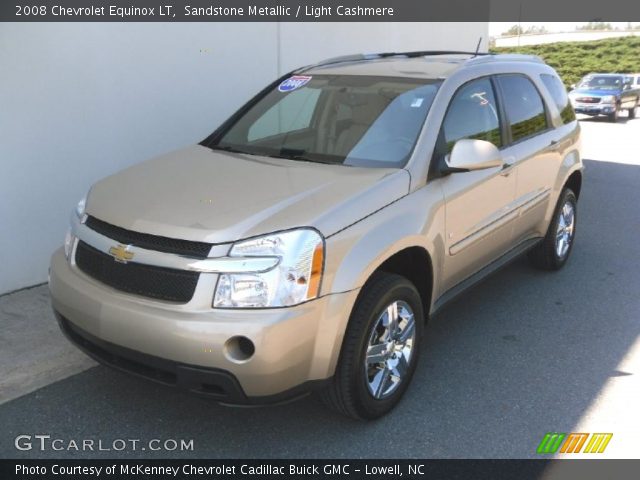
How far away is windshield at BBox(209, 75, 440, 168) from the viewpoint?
12.4ft

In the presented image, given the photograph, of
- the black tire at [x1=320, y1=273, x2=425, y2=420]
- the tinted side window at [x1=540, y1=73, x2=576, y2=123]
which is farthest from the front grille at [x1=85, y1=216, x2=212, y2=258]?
the tinted side window at [x1=540, y1=73, x2=576, y2=123]

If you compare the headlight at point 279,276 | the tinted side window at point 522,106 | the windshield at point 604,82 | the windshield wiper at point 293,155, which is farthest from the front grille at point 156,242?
the windshield at point 604,82

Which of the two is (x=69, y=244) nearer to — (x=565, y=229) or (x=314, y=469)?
(x=314, y=469)

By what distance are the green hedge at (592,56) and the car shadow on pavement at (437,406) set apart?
34150mm

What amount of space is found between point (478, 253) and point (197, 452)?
7.03 feet

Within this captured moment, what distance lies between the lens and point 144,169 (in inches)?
150

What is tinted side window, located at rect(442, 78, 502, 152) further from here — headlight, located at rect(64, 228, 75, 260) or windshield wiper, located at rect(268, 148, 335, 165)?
headlight, located at rect(64, 228, 75, 260)

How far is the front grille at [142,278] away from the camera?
287cm

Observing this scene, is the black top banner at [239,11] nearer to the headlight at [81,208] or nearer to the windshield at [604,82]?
the headlight at [81,208]

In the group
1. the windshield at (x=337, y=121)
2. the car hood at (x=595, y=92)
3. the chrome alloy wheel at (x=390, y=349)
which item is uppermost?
the windshield at (x=337, y=121)

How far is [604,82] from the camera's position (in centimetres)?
2211

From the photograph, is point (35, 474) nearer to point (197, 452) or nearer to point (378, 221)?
point (197, 452)

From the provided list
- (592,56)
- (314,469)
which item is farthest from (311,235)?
(592,56)

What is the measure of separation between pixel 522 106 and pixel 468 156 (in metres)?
1.48
